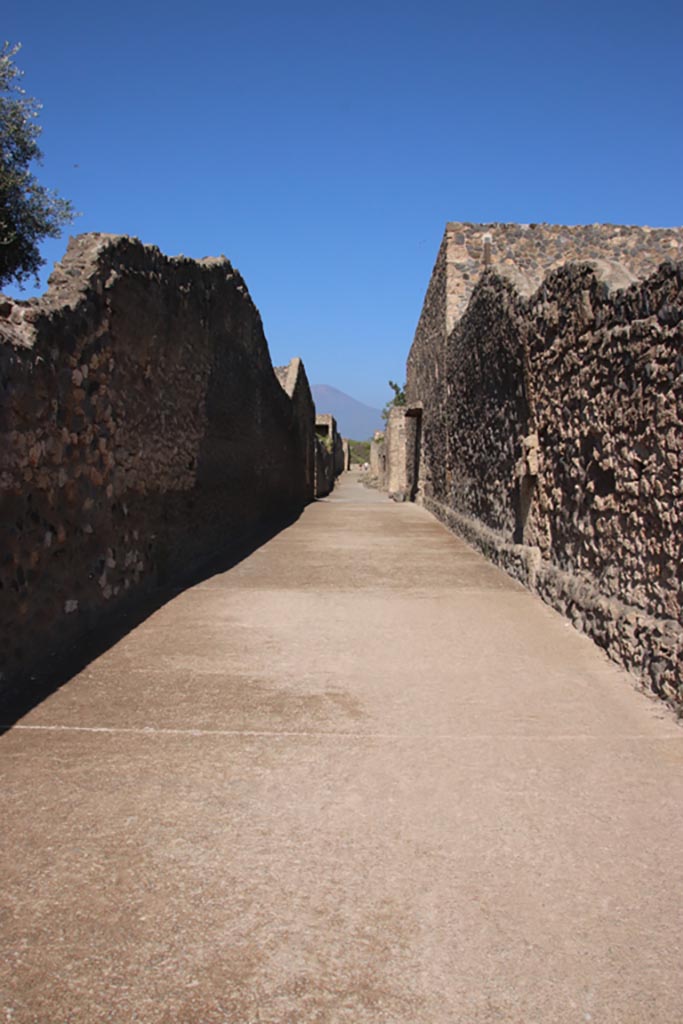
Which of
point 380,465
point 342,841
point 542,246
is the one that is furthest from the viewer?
point 380,465

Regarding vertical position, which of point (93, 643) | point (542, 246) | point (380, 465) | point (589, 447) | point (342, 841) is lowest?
point (342, 841)

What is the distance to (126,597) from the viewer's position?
560 cm

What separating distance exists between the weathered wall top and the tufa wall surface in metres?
3.85

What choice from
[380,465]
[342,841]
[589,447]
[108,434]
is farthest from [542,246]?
[380,465]

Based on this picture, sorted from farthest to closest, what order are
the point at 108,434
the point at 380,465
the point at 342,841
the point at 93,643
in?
1. the point at 380,465
2. the point at 108,434
3. the point at 93,643
4. the point at 342,841

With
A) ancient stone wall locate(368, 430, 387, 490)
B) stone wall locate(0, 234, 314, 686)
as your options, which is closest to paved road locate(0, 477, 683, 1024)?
stone wall locate(0, 234, 314, 686)

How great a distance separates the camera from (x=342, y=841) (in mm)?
2518

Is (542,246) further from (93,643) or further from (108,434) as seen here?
(93,643)

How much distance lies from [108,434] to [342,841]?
3.54m

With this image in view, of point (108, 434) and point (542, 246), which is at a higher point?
point (542, 246)

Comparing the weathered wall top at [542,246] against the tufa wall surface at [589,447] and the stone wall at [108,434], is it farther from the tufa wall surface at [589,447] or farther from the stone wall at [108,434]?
the stone wall at [108,434]

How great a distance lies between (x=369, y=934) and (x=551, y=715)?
1863mm

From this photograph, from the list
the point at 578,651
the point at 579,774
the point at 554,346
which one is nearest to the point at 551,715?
the point at 579,774

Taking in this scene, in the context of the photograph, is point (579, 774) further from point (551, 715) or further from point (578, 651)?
point (578, 651)
